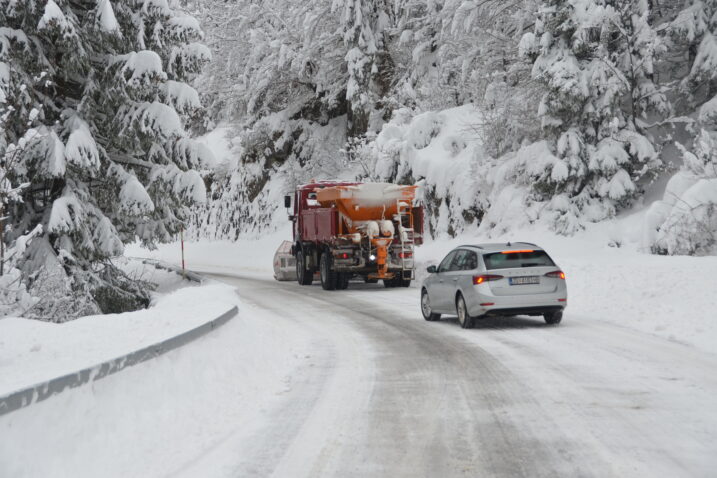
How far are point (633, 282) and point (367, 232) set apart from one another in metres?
9.06

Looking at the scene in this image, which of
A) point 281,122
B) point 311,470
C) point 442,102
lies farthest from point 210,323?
point 281,122

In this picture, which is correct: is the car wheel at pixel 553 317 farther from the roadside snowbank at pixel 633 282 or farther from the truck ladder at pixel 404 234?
the truck ladder at pixel 404 234

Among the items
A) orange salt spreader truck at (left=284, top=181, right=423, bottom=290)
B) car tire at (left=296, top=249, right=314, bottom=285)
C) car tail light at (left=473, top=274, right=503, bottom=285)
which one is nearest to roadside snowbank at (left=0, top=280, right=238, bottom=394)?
car tail light at (left=473, top=274, right=503, bottom=285)

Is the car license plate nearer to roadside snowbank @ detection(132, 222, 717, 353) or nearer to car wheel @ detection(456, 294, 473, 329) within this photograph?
car wheel @ detection(456, 294, 473, 329)

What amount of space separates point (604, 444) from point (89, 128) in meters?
Result: 14.9

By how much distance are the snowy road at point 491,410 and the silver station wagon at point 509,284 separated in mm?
512

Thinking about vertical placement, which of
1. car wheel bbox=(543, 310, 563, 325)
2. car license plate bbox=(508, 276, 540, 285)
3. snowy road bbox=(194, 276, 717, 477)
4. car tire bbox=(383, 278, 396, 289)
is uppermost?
car license plate bbox=(508, 276, 540, 285)

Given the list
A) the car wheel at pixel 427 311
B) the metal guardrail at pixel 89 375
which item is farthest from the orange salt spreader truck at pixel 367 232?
the metal guardrail at pixel 89 375

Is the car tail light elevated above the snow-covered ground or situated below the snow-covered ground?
above

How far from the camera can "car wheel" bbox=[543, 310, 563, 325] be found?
13.7 meters

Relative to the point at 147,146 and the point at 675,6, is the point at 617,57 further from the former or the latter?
the point at 147,146

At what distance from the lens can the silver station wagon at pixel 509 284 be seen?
13.3m

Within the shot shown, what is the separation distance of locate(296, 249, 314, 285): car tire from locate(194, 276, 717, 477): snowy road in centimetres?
1313

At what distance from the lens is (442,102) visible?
119 ft
